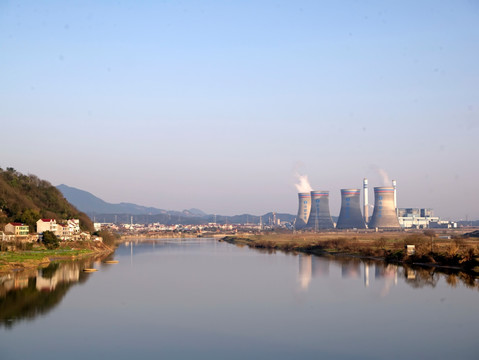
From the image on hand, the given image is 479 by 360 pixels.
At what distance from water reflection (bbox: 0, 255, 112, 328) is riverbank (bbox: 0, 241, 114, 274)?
844 millimetres

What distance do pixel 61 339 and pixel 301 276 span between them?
13.1m

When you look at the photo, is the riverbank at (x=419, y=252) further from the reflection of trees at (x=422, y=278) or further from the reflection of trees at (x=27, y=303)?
the reflection of trees at (x=27, y=303)

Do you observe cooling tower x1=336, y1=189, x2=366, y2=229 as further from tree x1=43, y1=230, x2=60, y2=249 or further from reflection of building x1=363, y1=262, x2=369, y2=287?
tree x1=43, y1=230, x2=60, y2=249

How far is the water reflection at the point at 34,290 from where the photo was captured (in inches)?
540

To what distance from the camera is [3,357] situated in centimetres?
959

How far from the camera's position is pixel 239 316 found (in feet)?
44.8

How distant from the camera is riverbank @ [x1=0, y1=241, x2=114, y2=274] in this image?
24380mm

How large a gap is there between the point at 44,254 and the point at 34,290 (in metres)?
12.7

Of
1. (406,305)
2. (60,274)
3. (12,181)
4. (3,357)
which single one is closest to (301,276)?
(406,305)

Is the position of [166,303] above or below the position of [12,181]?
below

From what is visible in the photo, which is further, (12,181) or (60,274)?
(12,181)

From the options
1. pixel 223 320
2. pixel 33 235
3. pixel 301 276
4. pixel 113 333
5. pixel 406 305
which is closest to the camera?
pixel 113 333

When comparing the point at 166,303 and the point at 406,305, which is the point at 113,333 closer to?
the point at 166,303

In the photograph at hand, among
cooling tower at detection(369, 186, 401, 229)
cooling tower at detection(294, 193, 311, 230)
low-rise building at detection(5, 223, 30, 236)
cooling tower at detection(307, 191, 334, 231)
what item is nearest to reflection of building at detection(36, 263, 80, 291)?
low-rise building at detection(5, 223, 30, 236)
